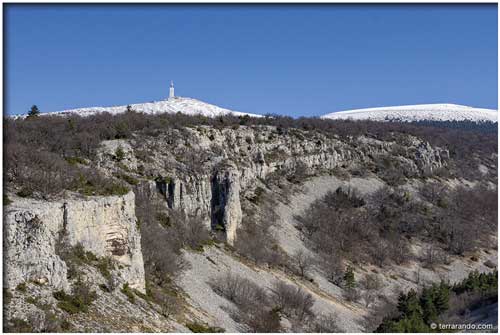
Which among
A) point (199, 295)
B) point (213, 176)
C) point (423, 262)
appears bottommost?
point (423, 262)

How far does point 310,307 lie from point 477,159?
67904 mm

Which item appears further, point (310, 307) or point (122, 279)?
point (310, 307)

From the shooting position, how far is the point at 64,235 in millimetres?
21641

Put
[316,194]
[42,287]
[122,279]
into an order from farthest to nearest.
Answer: [316,194] → [122,279] → [42,287]

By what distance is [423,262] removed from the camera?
52.2 metres

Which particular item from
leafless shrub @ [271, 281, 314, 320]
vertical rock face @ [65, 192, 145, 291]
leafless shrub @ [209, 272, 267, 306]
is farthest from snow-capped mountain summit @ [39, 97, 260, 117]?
vertical rock face @ [65, 192, 145, 291]

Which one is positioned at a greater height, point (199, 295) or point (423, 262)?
point (199, 295)

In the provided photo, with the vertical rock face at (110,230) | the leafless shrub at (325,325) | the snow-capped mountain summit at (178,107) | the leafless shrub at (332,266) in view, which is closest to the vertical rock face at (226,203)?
the leafless shrub at (332,266)

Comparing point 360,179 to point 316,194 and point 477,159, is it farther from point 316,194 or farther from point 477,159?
point 477,159

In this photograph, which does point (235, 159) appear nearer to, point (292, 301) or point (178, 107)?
point (292, 301)

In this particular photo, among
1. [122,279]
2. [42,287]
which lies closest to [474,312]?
[122,279]

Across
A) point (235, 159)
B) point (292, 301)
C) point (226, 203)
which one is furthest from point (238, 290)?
point (235, 159)

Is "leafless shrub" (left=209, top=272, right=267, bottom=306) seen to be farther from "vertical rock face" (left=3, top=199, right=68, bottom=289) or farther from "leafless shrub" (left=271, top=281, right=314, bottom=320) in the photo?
"vertical rock face" (left=3, top=199, right=68, bottom=289)

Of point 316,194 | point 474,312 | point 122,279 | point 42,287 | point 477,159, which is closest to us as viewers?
point 42,287
